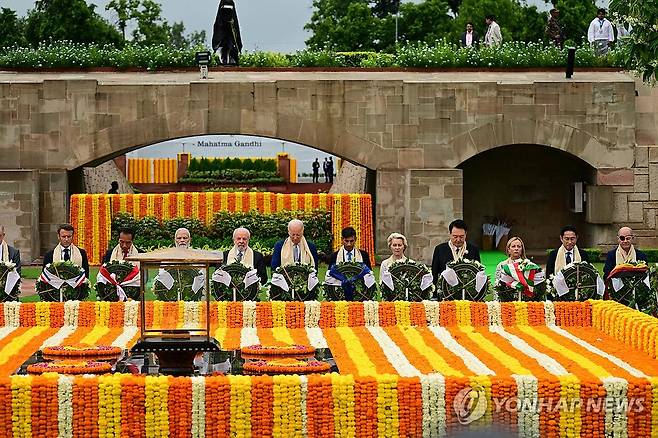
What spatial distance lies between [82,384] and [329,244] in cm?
1591

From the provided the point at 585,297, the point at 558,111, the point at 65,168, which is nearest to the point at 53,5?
the point at 65,168

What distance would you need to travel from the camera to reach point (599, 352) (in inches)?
438

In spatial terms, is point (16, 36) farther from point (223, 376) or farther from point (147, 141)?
point (223, 376)

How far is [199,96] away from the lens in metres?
25.5

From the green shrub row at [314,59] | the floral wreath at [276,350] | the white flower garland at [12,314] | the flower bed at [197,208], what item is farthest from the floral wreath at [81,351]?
the green shrub row at [314,59]

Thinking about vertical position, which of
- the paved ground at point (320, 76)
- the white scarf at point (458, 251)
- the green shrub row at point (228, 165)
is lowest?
the white scarf at point (458, 251)

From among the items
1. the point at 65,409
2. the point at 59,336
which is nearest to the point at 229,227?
the point at 59,336

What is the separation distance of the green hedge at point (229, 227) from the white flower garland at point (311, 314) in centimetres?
1208

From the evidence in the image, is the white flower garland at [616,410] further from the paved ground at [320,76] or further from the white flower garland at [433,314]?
the paved ground at [320,76]

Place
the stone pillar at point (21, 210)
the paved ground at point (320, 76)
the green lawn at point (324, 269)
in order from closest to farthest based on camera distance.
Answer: the green lawn at point (324, 269) < the stone pillar at point (21, 210) < the paved ground at point (320, 76)

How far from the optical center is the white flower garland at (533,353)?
33.0ft

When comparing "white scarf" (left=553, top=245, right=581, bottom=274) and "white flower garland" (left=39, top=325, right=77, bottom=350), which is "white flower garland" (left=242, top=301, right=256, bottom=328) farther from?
"white scarf" (left=553, top=245, right=581, bottom=274)

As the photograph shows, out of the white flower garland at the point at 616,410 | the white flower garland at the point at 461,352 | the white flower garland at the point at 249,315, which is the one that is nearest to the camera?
the white flower garland at the point at 616,410

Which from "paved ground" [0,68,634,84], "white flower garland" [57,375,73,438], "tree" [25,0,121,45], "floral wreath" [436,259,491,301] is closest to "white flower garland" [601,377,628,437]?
"white flower garland" [57,375,73,438]
